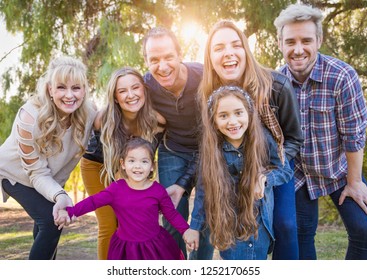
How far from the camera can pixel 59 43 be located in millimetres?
4133

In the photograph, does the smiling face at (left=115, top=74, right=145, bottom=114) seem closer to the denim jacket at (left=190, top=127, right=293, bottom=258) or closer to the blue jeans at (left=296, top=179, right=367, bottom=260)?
the denim jacket at (left=190, top=127, right=293, bottom=258)

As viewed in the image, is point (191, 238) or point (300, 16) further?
point (300, 16)

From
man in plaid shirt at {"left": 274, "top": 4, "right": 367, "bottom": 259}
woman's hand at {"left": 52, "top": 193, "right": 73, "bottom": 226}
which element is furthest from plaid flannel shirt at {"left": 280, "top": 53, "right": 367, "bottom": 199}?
woman's hand at {"left": 52, "top": 193, "right": 73, "bottom": 226}

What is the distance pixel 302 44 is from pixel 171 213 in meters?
0.96

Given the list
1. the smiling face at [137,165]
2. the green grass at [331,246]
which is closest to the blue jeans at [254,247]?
the smiling face at [137,165]

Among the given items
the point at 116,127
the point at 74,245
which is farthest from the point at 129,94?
the point at 74,245

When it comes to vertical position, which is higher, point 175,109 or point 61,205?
point 175,109

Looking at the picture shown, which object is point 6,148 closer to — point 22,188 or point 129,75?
point 22,188

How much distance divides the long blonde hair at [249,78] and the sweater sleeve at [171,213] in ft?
1.58

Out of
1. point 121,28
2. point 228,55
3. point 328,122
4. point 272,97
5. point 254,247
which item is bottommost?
point 254,247

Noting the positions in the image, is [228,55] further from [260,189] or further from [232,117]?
[260,189]

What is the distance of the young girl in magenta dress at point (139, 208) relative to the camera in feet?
6.64

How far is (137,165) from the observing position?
2.02 m

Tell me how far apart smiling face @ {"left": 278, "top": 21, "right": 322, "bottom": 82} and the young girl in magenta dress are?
775mm
